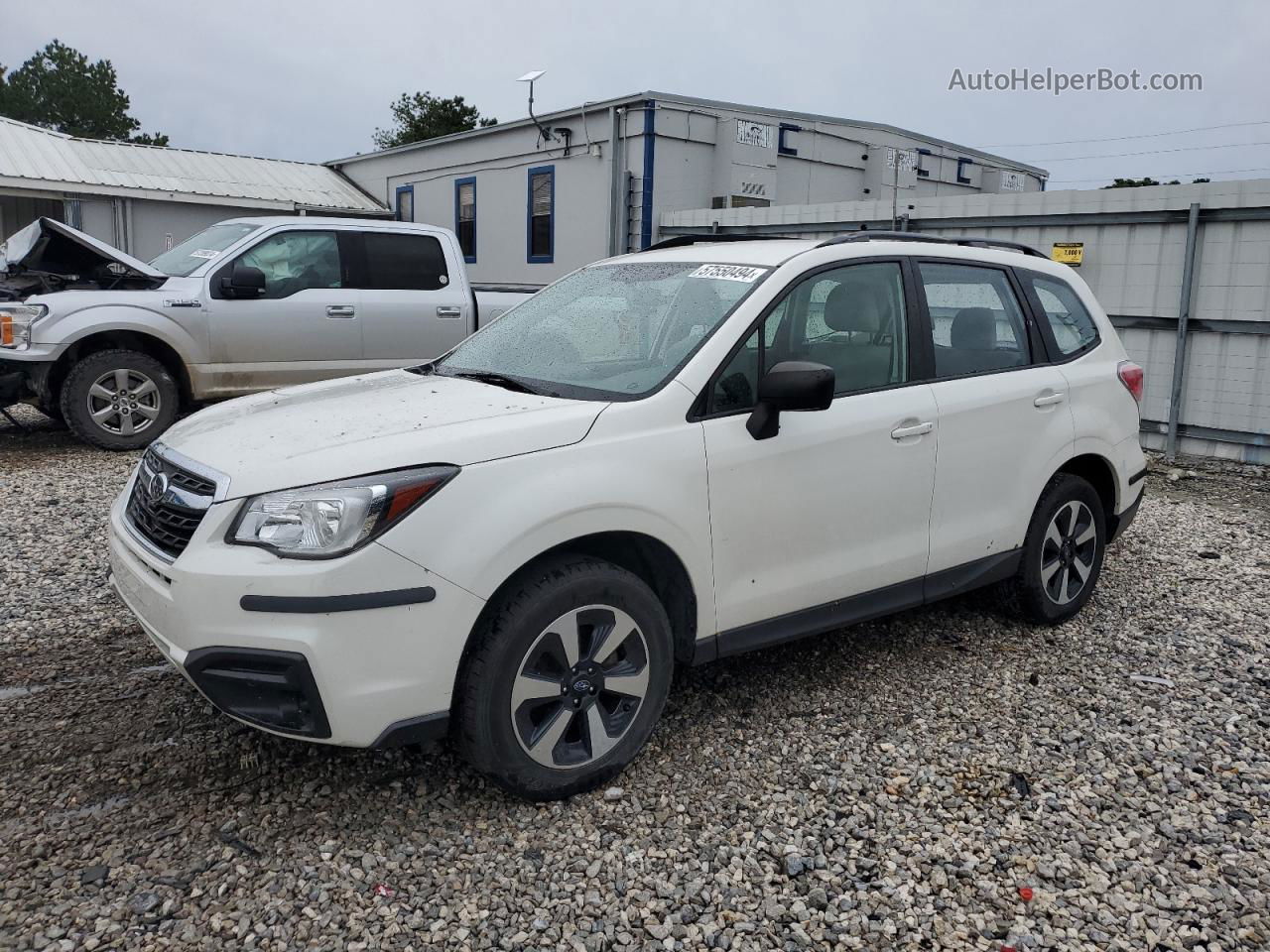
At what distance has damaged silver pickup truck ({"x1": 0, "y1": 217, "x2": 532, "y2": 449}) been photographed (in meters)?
7.99

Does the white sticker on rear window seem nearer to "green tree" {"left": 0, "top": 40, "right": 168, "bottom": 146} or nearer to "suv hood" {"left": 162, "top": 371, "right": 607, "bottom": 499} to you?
"suv hood" {"left": 162, "top": 371, "right": 607, "bottom": 499}

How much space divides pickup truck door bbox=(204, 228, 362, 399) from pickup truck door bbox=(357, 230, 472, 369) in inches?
6.0

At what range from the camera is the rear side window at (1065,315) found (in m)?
4.75

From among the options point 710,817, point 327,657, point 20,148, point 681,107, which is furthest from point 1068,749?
point 20,148

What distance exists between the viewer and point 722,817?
10.5 feet

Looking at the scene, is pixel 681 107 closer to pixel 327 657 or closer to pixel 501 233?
pixel 501 233

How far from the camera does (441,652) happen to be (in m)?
2.84

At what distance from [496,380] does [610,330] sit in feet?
1.59

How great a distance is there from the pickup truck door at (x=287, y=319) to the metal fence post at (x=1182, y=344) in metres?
7.15

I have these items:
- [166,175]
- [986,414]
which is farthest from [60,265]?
[166,175]

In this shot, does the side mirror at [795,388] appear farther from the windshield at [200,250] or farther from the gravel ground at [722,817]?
the windshield at [200,250]

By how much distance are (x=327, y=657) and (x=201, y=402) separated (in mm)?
7195

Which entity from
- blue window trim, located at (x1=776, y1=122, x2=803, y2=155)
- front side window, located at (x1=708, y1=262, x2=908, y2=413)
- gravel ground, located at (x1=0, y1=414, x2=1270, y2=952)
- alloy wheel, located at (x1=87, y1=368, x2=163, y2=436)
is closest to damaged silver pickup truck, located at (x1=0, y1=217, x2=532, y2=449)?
alloy wheel, located at (x1=87, y1=368, x2=163, y2=436)

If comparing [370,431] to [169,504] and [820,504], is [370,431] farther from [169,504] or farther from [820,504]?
[820,504]
